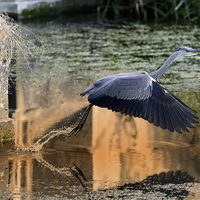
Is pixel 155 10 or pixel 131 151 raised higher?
pixel 155 10

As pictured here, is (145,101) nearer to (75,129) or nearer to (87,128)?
(75,129)

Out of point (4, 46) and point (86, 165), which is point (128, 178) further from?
point (4, 46)

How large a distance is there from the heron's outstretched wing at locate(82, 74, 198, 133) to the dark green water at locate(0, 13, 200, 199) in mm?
606

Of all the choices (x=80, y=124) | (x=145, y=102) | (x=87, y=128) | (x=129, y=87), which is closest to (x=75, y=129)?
(x=80, y=124)

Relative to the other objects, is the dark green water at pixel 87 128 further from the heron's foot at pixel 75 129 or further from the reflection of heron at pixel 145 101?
the reflection of heron at pixel 145 101

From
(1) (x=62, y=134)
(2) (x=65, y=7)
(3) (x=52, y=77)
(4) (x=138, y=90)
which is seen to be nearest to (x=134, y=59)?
(3) (x=52, y=77)

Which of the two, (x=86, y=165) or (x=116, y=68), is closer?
(x=86, y=165)

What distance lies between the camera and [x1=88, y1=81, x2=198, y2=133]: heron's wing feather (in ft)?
16.9

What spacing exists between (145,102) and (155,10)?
16.3m

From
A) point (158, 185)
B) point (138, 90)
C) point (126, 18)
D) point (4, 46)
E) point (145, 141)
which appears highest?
point (126, 18)

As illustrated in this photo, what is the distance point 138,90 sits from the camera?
Result: 5312 millimetres

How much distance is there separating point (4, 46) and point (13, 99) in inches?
118

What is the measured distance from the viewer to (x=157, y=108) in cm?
524

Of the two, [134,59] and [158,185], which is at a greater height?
[134,59]
